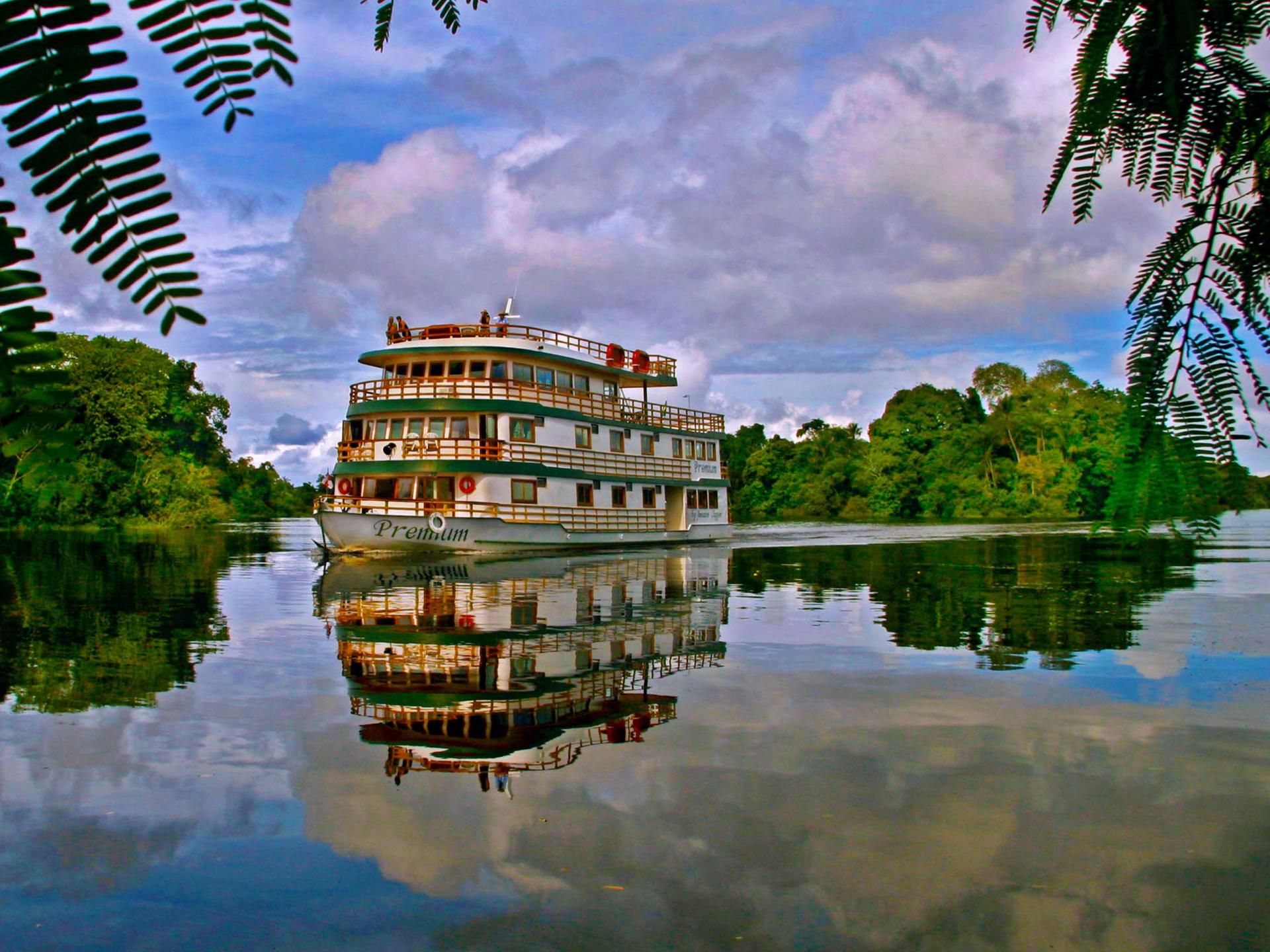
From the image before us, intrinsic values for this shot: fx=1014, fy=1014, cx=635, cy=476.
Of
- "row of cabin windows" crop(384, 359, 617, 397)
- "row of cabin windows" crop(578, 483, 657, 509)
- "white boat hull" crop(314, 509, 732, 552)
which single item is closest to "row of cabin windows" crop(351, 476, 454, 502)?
"white boat hull" crop(314, 509, 732, 552)

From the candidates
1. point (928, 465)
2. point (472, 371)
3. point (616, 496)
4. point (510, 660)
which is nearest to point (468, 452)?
point (472, 371)

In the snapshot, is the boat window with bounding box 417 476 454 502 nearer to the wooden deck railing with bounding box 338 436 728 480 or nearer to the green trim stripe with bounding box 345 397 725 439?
the wooden deck railing with bounding box 338 436 728 480

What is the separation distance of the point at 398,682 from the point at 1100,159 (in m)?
8.18

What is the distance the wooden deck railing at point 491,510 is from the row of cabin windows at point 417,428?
2091 mm

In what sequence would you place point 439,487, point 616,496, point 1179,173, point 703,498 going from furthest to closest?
point 703,498, point 616,496, point 439,487, point 1179,173

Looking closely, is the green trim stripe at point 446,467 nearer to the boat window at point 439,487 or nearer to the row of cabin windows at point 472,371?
the boat window at point 439,487

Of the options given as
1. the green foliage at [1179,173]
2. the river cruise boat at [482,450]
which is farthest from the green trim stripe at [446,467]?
the green foliage at [1179,173]

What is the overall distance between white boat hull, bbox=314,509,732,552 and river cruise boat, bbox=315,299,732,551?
1.4 inches

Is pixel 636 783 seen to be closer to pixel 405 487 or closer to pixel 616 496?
pixel 405 487

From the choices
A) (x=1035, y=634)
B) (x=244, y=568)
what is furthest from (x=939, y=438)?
(x=1035, y=634)

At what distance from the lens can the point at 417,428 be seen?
1210 inches

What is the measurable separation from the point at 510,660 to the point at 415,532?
19.1 metres

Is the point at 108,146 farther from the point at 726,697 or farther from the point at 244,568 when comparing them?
the point at 244,568

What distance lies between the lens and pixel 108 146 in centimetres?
53
